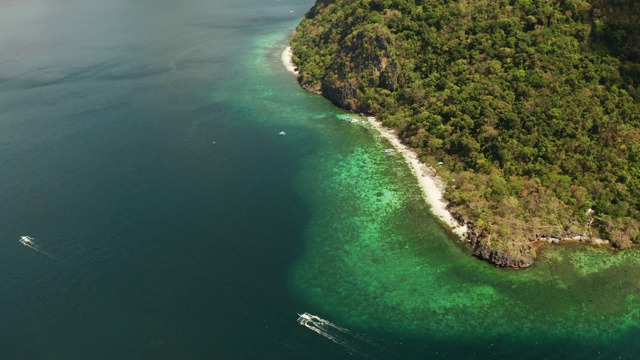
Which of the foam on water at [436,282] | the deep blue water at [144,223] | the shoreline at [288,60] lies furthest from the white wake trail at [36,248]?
the shoreline at [288,60]

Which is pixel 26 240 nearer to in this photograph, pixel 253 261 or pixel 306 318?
pixel 253 261

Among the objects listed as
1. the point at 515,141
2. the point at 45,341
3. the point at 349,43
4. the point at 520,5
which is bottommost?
the point at 45,341

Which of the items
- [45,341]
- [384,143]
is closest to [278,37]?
[384,143]

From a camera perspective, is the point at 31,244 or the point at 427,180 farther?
the point at 427,180

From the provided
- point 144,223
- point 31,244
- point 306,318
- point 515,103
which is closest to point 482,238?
point 306,318

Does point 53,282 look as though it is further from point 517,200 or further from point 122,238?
point 517,200

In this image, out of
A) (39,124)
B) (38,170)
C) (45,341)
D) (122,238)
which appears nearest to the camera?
(45,341)
